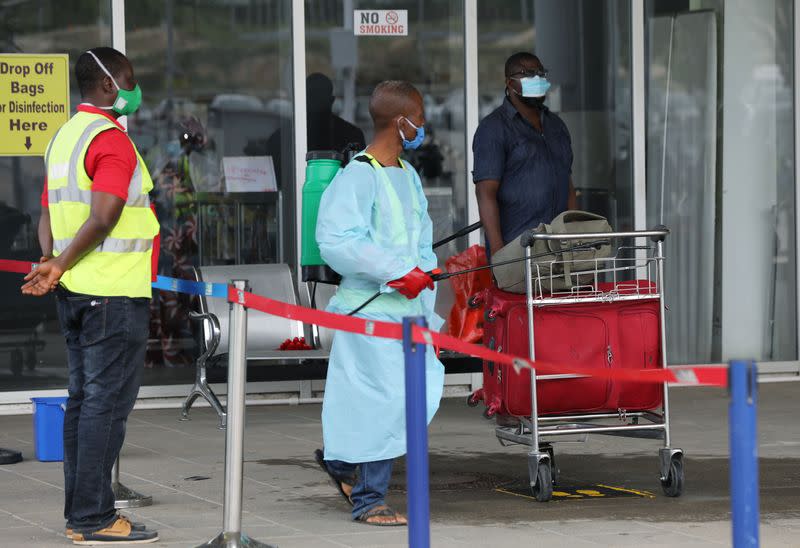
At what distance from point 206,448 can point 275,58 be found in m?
3.27

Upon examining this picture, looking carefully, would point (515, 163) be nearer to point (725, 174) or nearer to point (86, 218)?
point (86, 218)

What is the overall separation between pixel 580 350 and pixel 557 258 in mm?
433

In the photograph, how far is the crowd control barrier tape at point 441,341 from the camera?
13.8 feet

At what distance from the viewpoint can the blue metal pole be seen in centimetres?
448

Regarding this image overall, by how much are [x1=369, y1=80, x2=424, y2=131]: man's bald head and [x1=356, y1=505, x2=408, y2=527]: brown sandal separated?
1624mm

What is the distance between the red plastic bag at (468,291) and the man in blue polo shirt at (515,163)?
1826 millimetres

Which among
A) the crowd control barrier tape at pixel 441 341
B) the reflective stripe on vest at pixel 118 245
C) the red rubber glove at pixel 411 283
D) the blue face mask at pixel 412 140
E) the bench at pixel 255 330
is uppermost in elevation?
the blue face mask at pixel 412 140

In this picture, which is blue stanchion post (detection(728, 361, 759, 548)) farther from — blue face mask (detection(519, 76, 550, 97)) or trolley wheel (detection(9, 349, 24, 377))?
trolley wheel (detection(9, 349, 24, 377))

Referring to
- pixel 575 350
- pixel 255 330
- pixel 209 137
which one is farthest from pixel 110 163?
pixel 209 137

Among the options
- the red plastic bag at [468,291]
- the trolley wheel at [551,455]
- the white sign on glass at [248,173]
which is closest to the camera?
the trolley wheel at [551,455]

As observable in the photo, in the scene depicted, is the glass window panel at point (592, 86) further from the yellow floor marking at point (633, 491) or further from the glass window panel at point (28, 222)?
the yellow floor marking at point (633, 491)

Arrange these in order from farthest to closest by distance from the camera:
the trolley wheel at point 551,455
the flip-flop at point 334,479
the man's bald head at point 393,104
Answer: the trolley wheel at point 551,455, the flip-flop at point 334,479, the man's bald head at point 393,104

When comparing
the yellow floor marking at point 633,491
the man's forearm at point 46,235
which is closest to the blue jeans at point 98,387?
the man's forearm at point 46,235

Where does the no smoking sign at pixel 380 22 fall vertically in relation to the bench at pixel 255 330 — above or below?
above
